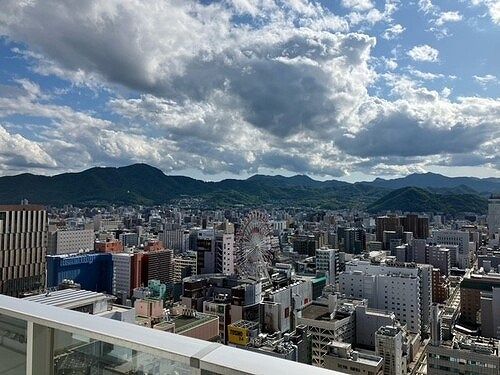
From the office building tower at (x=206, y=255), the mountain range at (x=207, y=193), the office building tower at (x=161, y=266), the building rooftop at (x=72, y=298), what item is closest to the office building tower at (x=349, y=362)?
the building rooftop at (x=72, y=298)

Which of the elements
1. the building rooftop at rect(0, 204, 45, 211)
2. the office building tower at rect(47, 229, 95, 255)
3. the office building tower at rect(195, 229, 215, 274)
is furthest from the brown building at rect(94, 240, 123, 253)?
the building rooftop at rect(0, 204, 45, 211)

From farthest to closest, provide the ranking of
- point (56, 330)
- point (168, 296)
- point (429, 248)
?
point (429, 248), point (168, 296), point (56, 330)

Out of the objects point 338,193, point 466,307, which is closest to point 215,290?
point 466,307

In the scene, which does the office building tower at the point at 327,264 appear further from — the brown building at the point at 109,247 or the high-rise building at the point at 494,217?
the high-rise building at the point at 494,217

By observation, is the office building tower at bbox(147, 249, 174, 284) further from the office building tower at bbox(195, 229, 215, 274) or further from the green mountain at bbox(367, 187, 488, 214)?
the green mountain at bbox(367, 187, 488, 214)

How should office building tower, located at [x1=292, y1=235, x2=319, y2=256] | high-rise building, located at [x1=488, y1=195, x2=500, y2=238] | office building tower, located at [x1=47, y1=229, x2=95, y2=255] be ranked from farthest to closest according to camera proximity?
1. high-rise building, located at [x1=488, y1=195, x2=500, y2=238]
2. office building tower, located at [x1=292, y1=235, x2=319, y2=256]
3. office building tower, located at [x1=47, y1=229, x2=95, y2=255]

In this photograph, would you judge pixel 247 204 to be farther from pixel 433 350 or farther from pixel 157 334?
pixel 157 334

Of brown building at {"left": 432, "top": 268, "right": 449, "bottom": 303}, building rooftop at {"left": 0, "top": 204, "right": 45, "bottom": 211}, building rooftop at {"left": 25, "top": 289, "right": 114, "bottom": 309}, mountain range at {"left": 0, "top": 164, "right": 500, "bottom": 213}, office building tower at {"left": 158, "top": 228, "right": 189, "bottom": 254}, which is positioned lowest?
brown building at {"left": 432, "top": 268, "right": 449, "bottom": 303}
